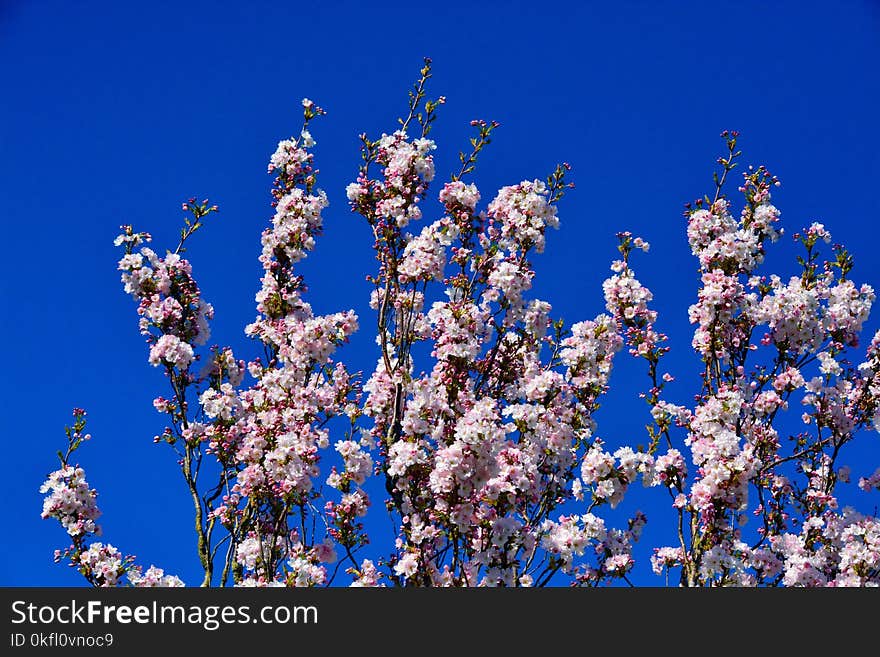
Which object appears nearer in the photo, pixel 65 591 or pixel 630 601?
pixel 630 601

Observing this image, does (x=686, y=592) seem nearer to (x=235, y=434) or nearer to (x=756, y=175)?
(x=235, y=434)

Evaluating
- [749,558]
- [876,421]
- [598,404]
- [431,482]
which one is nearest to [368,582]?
[431,482]

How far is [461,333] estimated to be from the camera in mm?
7977

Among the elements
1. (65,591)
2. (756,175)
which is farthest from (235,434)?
(756,175)

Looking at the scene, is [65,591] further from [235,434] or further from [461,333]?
[461,333]

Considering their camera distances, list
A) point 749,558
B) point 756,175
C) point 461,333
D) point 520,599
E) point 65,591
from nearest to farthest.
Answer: point 520,599, point 65,591, point 461,333, point 749,558, point 756,175

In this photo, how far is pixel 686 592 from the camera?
675cm

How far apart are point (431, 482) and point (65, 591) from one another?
128 inches

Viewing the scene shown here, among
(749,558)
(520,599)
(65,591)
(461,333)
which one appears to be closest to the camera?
(520,599)

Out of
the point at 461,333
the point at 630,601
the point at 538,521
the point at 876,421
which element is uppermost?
the point at 461,333

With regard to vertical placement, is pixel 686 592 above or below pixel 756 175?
below

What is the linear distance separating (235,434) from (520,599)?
3.81 metres

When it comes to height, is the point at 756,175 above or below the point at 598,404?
above

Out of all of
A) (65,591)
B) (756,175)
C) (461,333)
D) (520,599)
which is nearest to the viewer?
(520,599)
